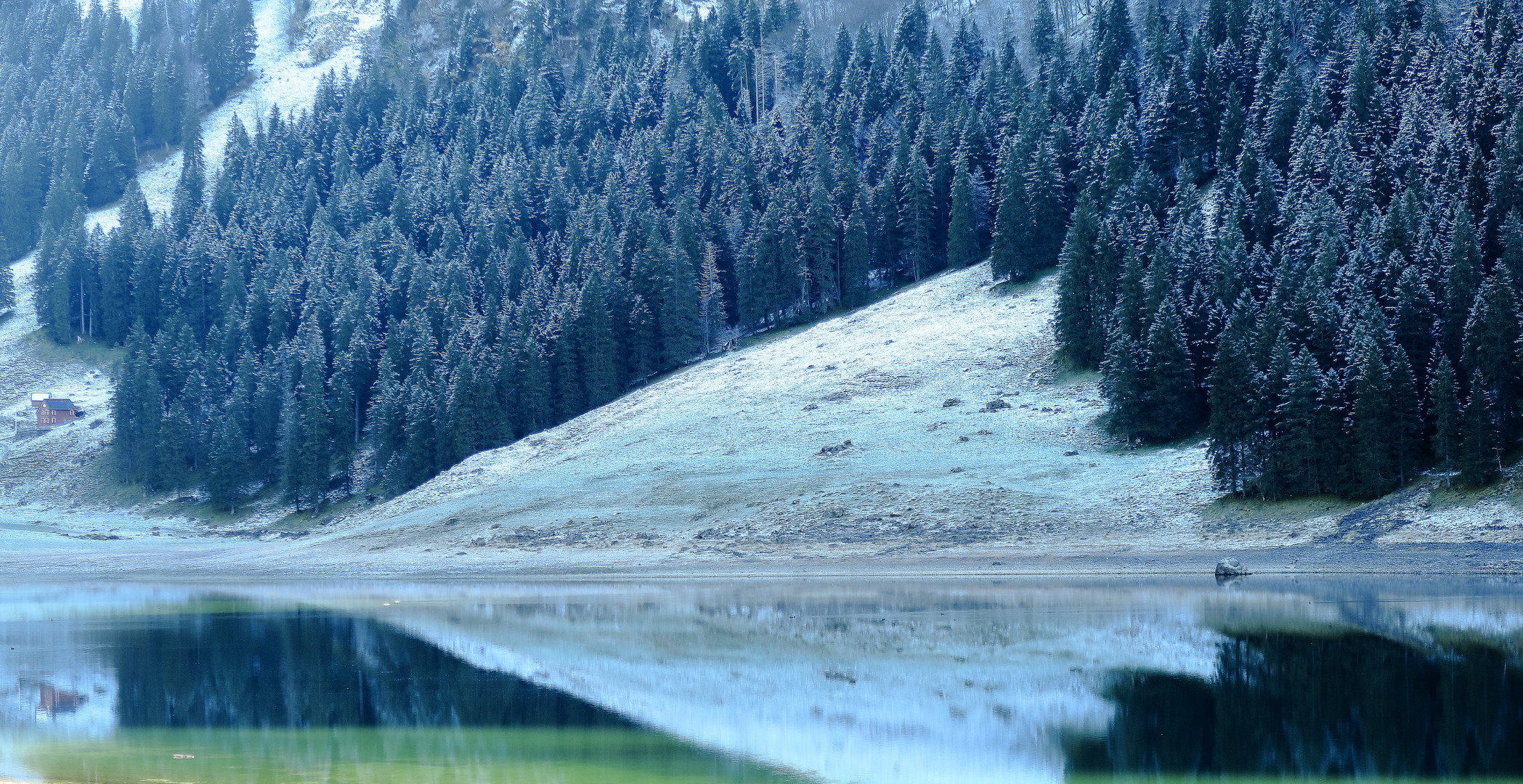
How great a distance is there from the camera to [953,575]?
147 ft

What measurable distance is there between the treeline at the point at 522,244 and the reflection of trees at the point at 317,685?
5343 centimetres

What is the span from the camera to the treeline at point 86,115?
15775 centimetres

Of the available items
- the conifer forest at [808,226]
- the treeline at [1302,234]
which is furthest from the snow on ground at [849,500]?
the conifer forest at [808,226]

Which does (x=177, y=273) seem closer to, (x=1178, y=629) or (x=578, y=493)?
(x=578, y=493)

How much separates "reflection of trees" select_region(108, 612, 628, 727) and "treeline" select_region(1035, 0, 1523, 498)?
36.3 m

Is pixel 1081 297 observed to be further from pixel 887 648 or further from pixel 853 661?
pixel 853 661

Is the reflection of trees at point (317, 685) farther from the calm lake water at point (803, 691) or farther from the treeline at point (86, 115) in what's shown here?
the treeline at point (86, 115)

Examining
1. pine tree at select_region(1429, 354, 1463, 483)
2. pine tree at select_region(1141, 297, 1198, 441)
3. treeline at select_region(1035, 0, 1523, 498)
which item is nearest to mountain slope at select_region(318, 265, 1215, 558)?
pine tree at select_region(1141, 297, 1198, 441)

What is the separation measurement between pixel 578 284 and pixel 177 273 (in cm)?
5684

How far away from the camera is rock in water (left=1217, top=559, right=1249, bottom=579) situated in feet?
135

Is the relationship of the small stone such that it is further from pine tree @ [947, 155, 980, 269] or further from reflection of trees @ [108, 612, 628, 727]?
pine tree @ [947, 155, 980, 269]

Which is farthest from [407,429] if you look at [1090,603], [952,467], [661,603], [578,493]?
[1090,603]

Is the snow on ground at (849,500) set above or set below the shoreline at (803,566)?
above

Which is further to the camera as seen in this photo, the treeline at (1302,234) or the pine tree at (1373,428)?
the treeline at (1302,234)
